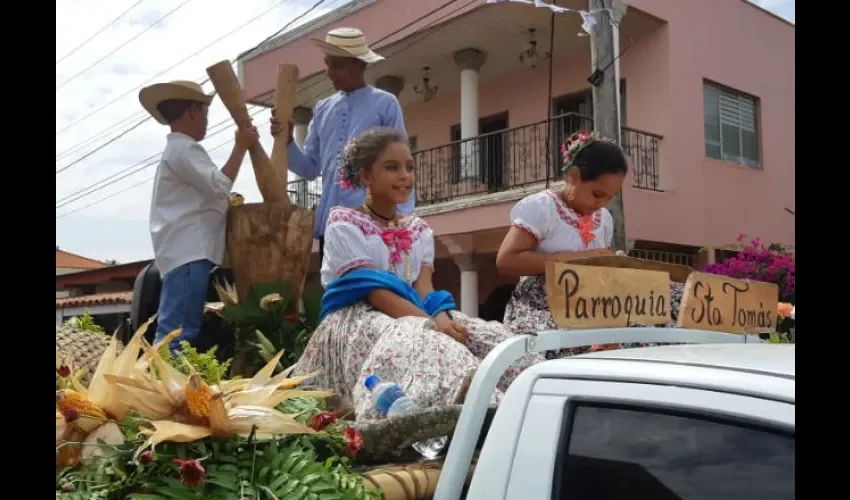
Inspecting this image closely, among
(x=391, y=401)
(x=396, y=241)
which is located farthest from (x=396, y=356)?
(x=396, y=241)

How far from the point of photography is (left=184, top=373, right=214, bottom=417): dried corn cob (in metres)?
1.70

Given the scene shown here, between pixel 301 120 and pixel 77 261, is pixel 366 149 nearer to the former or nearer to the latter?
pixel 301 120

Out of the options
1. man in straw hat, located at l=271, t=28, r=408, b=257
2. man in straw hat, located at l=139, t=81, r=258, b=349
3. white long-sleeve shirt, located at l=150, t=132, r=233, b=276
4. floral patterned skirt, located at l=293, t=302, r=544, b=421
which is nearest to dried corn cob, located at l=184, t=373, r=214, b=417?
floral patterned skirt, located at l=293, t=302, r=544, b=421

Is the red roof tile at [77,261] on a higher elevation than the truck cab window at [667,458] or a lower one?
higher

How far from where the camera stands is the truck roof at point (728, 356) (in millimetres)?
1363

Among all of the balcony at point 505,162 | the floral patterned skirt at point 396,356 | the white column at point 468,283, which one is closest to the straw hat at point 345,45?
the floral patterned skirt at point 396,356

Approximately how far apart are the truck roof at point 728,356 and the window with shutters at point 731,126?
35.2 ft

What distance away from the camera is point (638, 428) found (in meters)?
1.41

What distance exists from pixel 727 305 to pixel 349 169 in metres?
1.67

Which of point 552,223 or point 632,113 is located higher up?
point 632,113

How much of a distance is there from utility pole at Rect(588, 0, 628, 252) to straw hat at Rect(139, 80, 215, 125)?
13.8 ft

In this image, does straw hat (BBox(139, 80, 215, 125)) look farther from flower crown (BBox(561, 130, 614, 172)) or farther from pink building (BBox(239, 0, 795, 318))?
pink building (BBox(239, 0, 795, 318))

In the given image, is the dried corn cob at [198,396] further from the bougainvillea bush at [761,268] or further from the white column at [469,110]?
Answer: the white column at [469,110]
